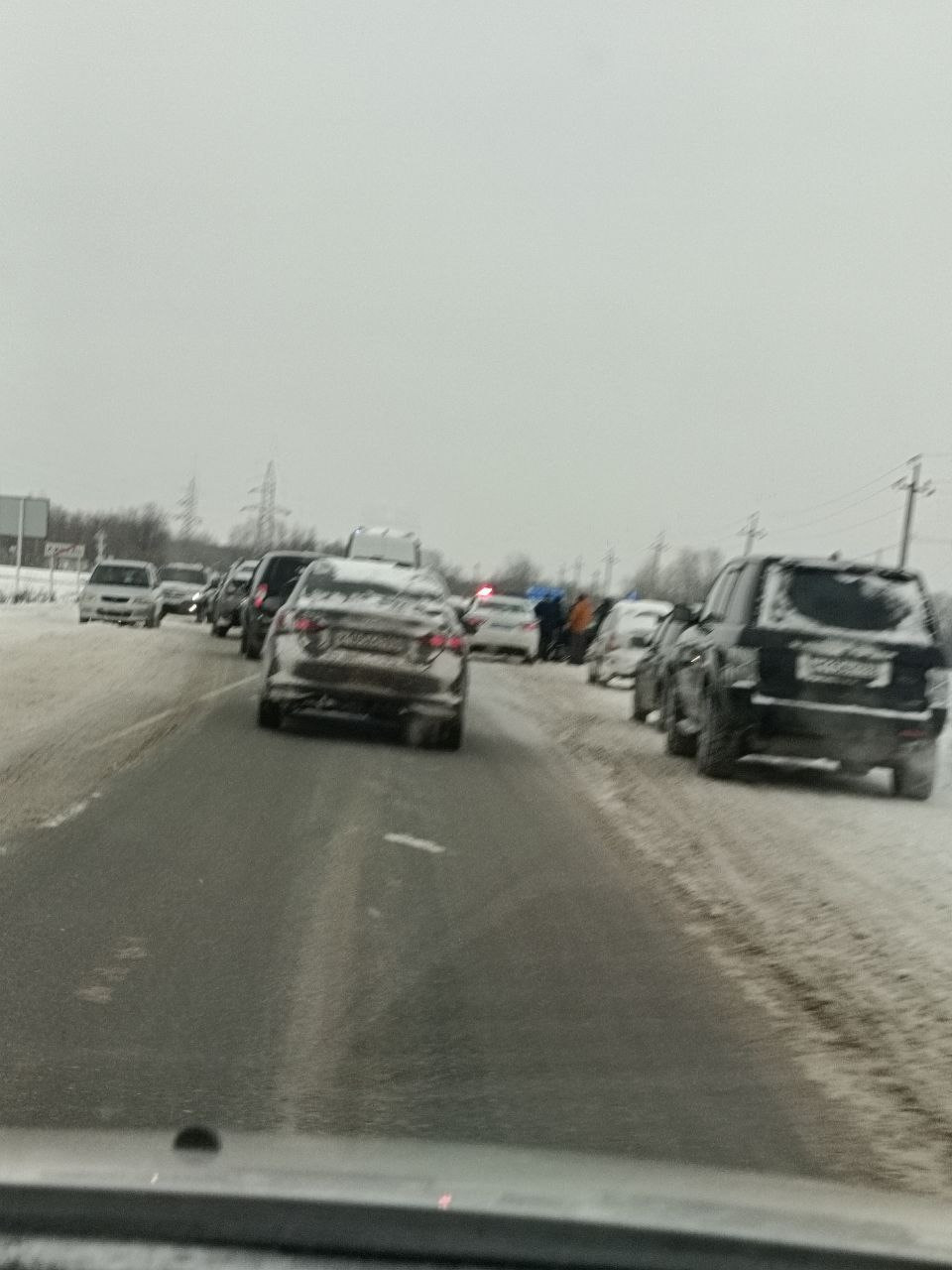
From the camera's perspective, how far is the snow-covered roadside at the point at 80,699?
471 inches

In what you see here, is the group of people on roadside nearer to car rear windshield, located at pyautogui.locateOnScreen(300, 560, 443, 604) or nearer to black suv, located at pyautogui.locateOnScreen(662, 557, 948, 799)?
car rear windshield, located at pyautogui.locateOnScreen(300, 560, 443, 604)

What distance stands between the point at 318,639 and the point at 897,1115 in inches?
439

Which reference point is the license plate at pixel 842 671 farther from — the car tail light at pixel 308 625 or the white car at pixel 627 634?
the white car at pixel 627 634

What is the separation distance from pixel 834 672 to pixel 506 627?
984 inches

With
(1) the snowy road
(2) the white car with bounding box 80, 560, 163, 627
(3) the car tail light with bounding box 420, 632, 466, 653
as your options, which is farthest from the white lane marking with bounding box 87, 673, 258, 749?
(2) the white car with bounding box 80, 560, 163, 627

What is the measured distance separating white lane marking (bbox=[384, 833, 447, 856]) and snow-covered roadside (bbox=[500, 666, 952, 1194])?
123 cm

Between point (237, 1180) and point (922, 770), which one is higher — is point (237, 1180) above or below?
above

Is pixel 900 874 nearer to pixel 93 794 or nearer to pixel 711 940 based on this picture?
pixel 711 940

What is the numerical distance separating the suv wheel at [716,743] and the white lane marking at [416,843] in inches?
190

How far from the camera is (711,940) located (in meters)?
8.03

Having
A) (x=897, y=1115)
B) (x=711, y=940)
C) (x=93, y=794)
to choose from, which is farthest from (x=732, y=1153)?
(x=93, y=794)

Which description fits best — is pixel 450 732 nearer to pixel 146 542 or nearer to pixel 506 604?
pixel 506 604

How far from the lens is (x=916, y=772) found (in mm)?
14805

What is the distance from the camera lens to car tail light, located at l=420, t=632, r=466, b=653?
16.2 meters
